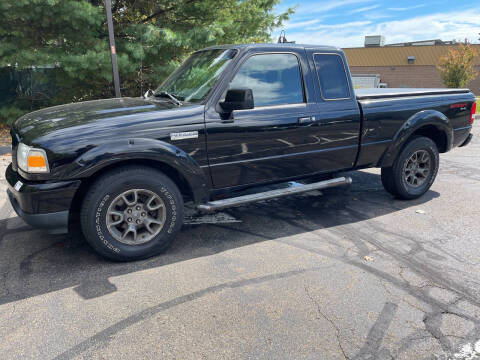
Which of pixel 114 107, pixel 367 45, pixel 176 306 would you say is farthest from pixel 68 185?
pixel 367 45

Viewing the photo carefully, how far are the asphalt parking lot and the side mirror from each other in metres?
1.37

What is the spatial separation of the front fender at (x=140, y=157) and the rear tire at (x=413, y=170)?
9.08 feet

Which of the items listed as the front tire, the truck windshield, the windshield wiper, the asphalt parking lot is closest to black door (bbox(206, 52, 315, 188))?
the truck windshield

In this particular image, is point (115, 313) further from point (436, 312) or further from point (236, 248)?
point (436, 312)

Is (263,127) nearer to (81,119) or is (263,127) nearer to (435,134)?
(81,119)

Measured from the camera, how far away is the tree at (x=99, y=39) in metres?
8.22

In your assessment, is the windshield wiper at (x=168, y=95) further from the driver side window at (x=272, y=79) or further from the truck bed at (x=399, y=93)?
the truck bed at (x=399, y=93)

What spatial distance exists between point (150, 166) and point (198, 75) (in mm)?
1198

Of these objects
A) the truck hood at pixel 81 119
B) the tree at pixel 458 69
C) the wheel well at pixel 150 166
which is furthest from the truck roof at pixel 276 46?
the tree at pixel 458 69

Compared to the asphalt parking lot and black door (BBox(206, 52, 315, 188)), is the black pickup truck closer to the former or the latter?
black door (BBox(206, 52, 315, 188))

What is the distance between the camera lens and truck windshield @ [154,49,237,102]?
379 cm

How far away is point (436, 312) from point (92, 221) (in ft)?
9.15

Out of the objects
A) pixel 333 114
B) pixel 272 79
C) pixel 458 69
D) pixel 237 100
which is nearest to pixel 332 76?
pixel 333 114

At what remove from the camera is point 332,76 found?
172 inches
